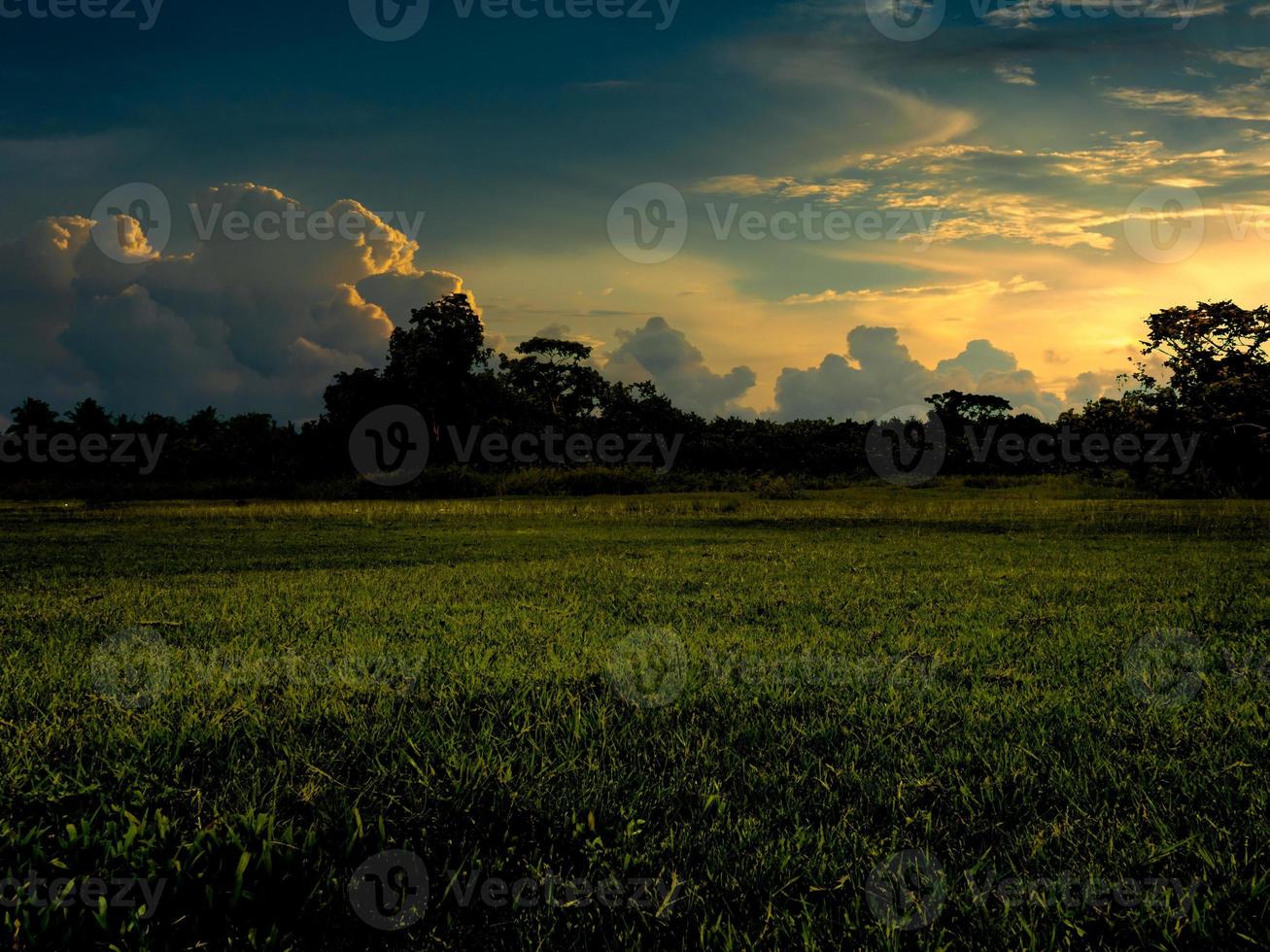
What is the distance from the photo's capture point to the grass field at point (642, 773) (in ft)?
8.55

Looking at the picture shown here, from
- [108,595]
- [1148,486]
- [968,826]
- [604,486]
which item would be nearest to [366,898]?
[968,826]

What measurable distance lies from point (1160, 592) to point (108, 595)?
10.4 metres

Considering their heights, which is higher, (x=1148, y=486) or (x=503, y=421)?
(x=503, y=421)

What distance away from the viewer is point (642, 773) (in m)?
3.44

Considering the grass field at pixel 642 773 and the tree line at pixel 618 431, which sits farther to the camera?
the tree line at pixel 618 431

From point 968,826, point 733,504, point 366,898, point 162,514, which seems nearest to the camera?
point 366,898

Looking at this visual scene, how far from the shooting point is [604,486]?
124ft

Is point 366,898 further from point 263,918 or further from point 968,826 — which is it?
point 968,826

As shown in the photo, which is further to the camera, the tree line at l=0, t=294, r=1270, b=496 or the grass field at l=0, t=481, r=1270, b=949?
the tree line at l=0, t=294, r=1270, b=496

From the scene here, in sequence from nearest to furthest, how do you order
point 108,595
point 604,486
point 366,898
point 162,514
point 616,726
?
point 366,898 < point 616,726 < point 108,595 < point 162,514 < point 604,486

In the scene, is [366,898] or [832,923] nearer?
[832,923]

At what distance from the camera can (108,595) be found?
8609 millimetres

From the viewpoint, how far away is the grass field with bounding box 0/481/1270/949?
2.61 m

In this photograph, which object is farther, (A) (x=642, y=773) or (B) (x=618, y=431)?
(B) (x=618, y=431)
